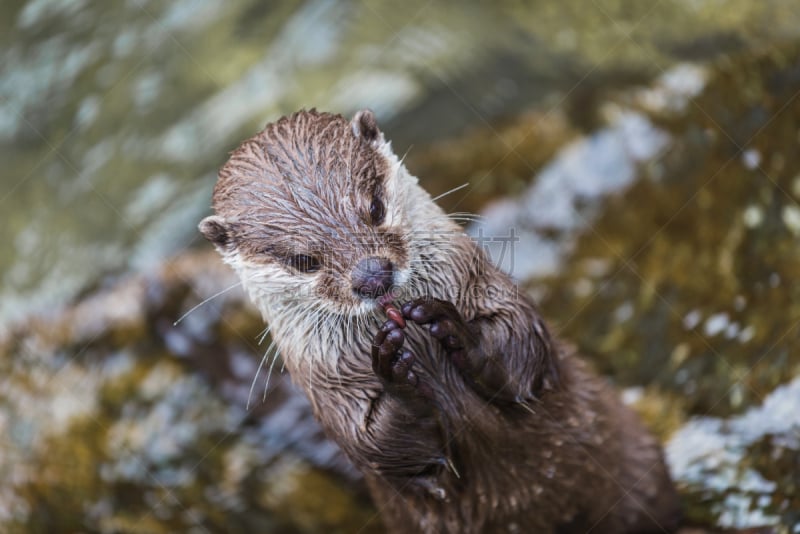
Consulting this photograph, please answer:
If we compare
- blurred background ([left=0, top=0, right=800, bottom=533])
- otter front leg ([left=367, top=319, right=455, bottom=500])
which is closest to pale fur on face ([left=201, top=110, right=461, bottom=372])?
otter front leg ([left=367, top=319, right=455, bottom=500])

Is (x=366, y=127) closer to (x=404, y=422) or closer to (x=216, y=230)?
(x=216, y=230)

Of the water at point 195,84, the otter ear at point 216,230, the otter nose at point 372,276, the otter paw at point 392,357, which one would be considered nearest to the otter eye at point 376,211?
the otter nose at point 372,276

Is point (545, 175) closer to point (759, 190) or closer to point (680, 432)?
point (759, 190)

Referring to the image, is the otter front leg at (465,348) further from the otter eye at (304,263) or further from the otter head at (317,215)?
the otter eye at (304,263)

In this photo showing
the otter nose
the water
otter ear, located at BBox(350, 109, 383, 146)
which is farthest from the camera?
the water

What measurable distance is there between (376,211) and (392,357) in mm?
343

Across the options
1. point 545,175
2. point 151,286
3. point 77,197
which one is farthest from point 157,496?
point 545,175

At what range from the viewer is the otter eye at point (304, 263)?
2.02 metres

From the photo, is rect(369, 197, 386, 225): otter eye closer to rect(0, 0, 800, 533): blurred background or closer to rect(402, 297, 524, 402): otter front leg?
rect(402, 297, 524, 402): otter front leg

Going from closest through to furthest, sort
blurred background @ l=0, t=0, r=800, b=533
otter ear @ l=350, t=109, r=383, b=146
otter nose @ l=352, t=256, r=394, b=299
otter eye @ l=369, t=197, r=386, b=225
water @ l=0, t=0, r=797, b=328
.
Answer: otter nose @ l=352, t=256, r=394, b=299 < otter eye @ l=369, t=197, r=386, b=225 < otter ear @ l=350, t=109, r=383, b=146 < blurred background @ l=0, t=0, r=800, b=533 < water @ l=0, t=0, r=797, b=328

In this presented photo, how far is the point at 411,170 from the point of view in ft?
15.0

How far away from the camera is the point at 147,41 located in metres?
4.75

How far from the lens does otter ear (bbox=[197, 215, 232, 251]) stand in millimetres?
2090

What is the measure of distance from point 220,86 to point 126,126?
1.85 feet
